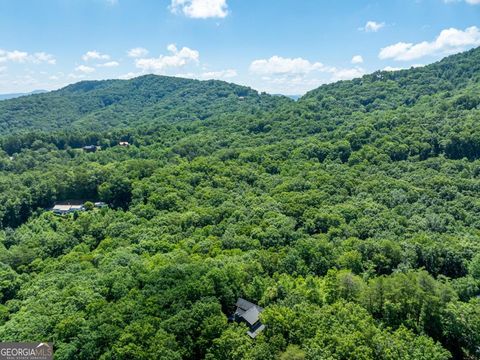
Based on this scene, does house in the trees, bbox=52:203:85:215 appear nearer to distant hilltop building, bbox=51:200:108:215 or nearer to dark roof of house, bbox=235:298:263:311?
distant hilltop building, bbox=51:200:108:215

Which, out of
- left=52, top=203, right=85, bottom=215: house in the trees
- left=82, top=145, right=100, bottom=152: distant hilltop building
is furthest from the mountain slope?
left=52, top=203, right=85, bottom=215: house in the trees

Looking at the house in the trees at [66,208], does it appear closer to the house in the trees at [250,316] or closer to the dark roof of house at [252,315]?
the house in the trees at [250,316]

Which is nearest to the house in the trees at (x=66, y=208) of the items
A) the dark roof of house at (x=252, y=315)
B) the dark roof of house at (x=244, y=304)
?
the dark roof of house at (x=244, y=304)

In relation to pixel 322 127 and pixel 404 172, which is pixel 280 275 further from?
pixel 322 127

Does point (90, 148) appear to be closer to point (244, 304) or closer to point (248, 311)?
point (244, 304)

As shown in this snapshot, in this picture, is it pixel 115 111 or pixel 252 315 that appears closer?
pixel 252 315

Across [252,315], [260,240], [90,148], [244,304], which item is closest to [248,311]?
[252,315]
